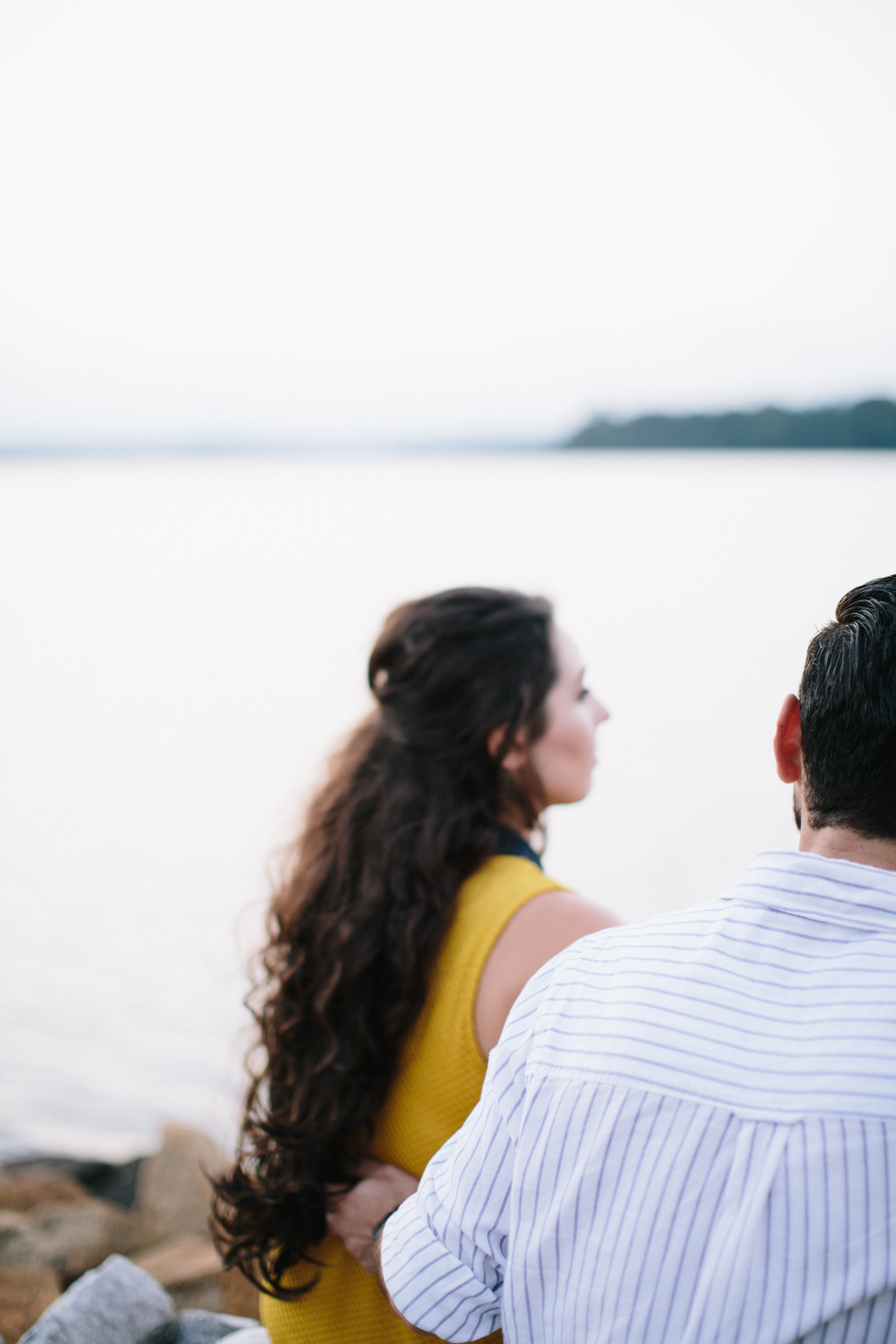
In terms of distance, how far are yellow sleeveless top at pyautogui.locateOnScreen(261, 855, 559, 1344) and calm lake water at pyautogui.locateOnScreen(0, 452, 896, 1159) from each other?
635 millimetres

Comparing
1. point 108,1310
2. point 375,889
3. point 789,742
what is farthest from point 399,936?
point 108,1310

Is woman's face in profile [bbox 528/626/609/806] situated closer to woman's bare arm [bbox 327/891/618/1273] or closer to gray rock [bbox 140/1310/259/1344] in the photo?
woman's bare arm [bbox 327/891/618/1273]

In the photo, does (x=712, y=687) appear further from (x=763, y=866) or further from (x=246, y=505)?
(x=246, y=505)

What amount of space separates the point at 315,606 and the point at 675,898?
16690 millimetres

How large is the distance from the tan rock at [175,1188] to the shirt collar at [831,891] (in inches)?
133

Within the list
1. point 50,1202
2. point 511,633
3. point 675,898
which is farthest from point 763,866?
point 675,898

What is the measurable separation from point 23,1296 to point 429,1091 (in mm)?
→ 2459

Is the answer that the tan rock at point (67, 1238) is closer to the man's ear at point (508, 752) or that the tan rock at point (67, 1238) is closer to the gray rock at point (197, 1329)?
the gray rock at point (197, 1329)

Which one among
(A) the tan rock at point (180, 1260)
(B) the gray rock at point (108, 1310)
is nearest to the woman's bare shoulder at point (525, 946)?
(B) the gray rock at point (108, 1310)

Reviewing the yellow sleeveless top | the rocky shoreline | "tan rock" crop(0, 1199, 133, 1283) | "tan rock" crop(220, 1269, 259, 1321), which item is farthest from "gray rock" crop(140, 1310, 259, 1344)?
the yellow sleeveless top

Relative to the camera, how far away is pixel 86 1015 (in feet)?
20.1

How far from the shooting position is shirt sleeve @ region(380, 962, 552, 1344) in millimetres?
1030

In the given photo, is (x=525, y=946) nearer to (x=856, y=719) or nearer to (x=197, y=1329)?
(x=856, y=719)

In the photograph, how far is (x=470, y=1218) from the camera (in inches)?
41.3
